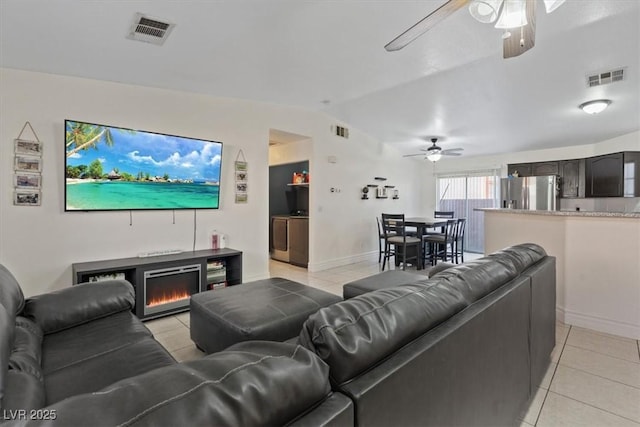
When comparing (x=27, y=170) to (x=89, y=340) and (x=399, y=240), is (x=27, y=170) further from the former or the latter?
(x=399, y=240)

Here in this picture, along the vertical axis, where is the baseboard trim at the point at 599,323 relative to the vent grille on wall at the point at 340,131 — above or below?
below

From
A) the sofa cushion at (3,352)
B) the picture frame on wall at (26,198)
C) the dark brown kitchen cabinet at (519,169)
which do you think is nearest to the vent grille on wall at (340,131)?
the dark brown kitchen cabinet at (519,169)

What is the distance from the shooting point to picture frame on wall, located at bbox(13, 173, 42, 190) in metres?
2.79

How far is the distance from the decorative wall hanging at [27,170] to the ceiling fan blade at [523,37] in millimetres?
4052

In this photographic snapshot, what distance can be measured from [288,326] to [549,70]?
12.7 feet

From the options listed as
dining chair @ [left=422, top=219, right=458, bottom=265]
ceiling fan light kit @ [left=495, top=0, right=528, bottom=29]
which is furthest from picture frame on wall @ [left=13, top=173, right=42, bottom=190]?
dining chair @ [left=422, top=219, right=458, bottom=265]

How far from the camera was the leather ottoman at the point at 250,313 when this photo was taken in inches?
73.9

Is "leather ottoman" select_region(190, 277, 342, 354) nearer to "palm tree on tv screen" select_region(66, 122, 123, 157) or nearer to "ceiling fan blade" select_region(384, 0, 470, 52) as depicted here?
"ceiling fan blade" select_region(384, 0, 470, 52)

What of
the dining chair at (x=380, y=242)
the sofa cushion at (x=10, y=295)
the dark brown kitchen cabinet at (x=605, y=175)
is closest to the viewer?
the sofa cushion at (x=10, y=295)

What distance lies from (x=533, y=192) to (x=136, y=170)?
6.76 metres

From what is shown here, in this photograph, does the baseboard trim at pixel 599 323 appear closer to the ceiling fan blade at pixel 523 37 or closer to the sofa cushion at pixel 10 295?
the ceiling fan blade at pixel 523 37

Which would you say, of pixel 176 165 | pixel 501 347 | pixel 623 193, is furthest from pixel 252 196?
pixel 623 193

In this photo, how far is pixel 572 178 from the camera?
5.79 m

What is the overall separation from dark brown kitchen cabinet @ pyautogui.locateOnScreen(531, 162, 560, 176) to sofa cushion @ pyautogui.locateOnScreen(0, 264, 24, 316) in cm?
769
